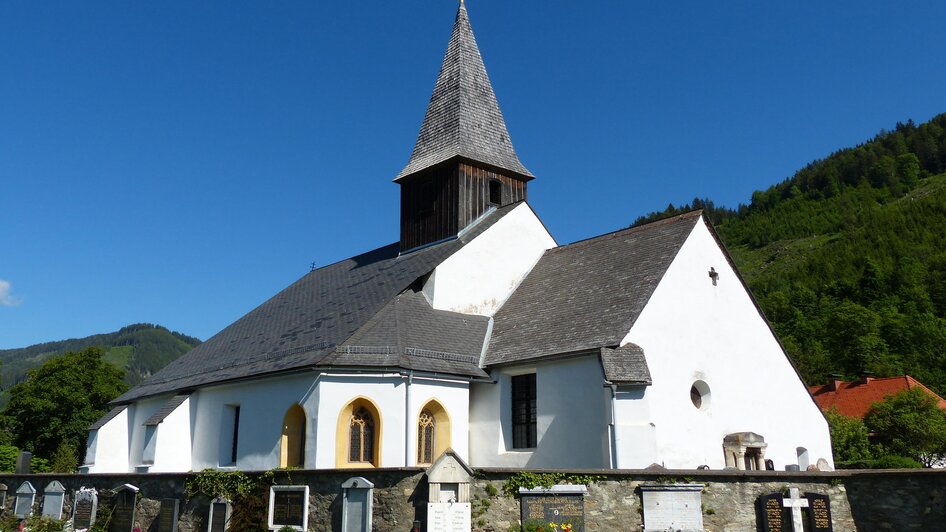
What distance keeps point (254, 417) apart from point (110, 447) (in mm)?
9666

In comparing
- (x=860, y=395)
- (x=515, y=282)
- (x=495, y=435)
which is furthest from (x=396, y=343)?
(x=860, y=395)

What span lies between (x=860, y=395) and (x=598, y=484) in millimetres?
42379

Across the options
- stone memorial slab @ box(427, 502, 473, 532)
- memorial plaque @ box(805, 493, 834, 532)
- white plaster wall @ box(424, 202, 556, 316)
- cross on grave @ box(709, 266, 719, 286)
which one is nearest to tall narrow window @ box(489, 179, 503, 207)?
white plaster wall @ box(424, 202, 556, 316)

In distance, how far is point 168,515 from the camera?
1614 centimetres

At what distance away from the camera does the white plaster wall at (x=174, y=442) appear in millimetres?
23812

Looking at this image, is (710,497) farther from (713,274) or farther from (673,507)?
(713,274)

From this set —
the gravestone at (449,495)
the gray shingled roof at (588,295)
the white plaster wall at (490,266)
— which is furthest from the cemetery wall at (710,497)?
the white plaster wall at (490,266)

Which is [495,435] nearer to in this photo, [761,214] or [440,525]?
[440,525]

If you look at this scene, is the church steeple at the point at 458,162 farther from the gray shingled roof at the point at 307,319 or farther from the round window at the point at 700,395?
the round window at the point at 700,395

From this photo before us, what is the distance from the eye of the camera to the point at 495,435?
20.7 metres

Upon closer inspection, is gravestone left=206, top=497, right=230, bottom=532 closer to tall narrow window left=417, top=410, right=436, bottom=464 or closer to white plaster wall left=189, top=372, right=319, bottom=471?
white plaster wall left=189, top=372, right=319, bottom=471

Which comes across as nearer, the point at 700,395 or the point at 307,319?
the point at 700,395

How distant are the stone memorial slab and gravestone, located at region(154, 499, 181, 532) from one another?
6.40m

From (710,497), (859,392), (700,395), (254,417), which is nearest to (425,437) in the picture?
(254,417)
